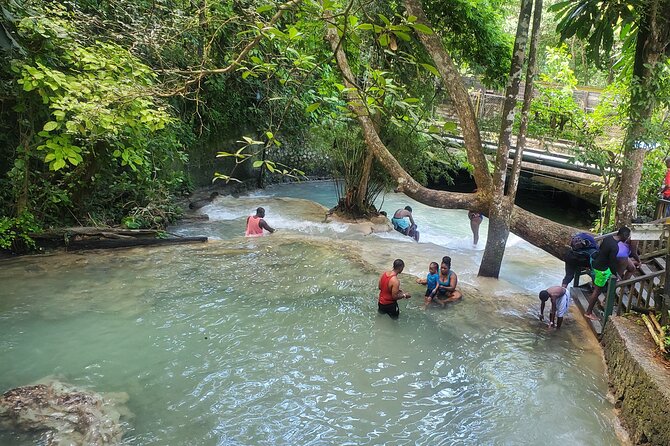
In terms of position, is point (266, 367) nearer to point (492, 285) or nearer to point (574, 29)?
point (492, 285)

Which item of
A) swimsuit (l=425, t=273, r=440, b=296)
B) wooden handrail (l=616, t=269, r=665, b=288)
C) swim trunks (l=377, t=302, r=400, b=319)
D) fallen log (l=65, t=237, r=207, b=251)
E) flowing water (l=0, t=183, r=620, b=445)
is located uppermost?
wooden handrail (l=616, t=269, r=665, b=288)

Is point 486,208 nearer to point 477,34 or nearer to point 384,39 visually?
point 477,34

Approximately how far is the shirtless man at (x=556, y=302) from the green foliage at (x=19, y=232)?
340 inches

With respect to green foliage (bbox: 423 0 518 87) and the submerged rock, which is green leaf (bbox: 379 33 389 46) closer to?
the submerged rock

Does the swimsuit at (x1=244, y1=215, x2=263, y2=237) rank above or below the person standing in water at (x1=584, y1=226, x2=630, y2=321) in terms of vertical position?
below

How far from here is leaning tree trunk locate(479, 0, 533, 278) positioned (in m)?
7.96

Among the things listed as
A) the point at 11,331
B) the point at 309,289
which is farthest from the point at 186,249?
the point at 11,331

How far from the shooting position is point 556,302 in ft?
23.5

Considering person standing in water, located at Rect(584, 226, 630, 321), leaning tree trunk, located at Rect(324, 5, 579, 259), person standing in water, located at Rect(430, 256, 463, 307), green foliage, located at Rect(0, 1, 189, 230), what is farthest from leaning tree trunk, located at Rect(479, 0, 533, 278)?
green foliage, located at Rect(0, 1, 189, 230)

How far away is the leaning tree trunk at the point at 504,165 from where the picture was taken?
7957 mm

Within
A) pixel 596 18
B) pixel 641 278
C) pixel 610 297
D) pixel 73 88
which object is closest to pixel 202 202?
pixel 73 88

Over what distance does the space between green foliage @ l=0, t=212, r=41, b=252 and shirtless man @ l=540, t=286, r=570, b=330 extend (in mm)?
8646

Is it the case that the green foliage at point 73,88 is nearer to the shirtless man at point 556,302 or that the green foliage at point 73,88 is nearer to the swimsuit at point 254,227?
the swimsuit at point 254,227

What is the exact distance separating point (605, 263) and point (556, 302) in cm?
97
